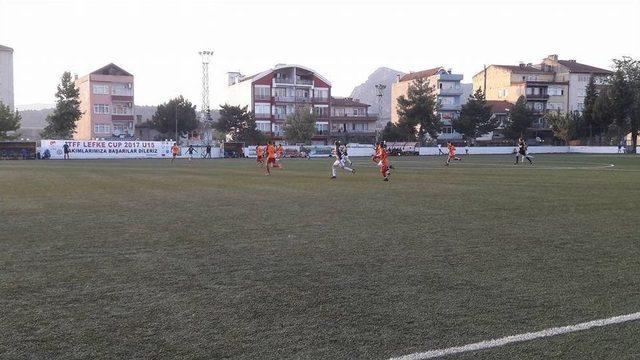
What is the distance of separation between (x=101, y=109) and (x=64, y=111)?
664 inches

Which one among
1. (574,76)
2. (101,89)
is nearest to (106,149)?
(101,89)

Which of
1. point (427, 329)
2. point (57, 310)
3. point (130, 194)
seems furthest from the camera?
point (130, 194)

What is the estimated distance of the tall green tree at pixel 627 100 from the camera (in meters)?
79.1

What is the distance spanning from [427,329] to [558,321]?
1.23 meters

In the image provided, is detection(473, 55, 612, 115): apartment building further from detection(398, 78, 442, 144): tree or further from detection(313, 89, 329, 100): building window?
detection(313, 89, 329, 100): building window

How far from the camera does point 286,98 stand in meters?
94.0

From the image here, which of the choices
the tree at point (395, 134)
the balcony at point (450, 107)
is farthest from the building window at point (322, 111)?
the balcony at point (450, 107)

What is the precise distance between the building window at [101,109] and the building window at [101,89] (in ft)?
6.43

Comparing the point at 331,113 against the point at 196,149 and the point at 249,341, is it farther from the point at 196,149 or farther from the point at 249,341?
the point at 249,341

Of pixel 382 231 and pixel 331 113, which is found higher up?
pixel 331 113

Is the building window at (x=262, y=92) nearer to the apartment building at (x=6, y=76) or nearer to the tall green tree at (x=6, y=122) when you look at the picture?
the tall green tree at (x=6, y=122)

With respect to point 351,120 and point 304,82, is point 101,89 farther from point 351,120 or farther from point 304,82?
point 351,120

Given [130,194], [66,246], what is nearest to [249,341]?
[66,246]

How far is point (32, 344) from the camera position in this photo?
4645 mm
